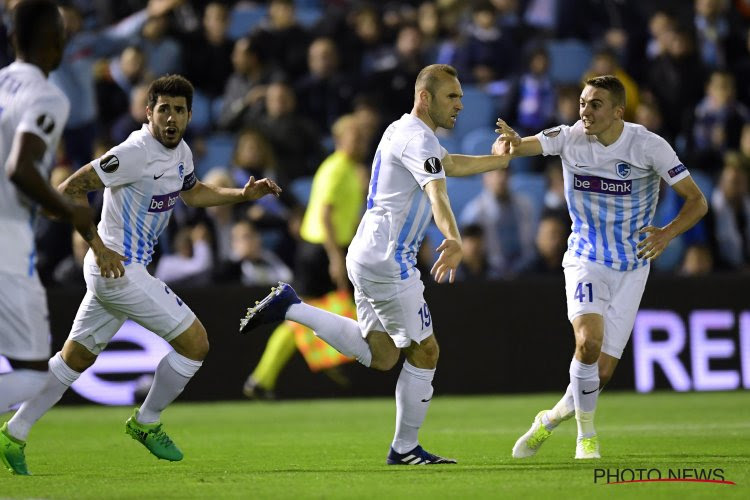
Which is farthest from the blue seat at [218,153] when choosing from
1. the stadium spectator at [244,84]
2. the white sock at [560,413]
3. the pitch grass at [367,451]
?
the white sock at [560,413]

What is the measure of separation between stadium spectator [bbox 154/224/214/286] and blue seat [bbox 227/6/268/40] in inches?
174

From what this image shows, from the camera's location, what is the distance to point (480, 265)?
14195 millimetres

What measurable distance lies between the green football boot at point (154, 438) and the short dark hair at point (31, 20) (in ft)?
8.75

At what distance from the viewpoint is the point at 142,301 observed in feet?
25.7

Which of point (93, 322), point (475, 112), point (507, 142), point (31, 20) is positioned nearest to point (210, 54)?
point (475, 112)

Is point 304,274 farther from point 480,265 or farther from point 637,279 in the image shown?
point 637,279

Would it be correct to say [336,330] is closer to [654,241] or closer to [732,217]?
[654,241]

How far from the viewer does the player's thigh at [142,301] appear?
25.6 ft

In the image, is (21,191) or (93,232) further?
(93,232)

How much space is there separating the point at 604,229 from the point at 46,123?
3734 mm

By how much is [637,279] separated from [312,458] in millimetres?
2337

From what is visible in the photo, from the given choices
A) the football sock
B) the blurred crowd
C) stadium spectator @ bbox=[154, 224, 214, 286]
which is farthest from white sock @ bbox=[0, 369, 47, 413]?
stadium spectator @ bbox=[154, 224, 214, 286]

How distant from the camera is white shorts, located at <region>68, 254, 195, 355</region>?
782 centimetres

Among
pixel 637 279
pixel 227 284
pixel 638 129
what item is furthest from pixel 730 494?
pixel 227 284
